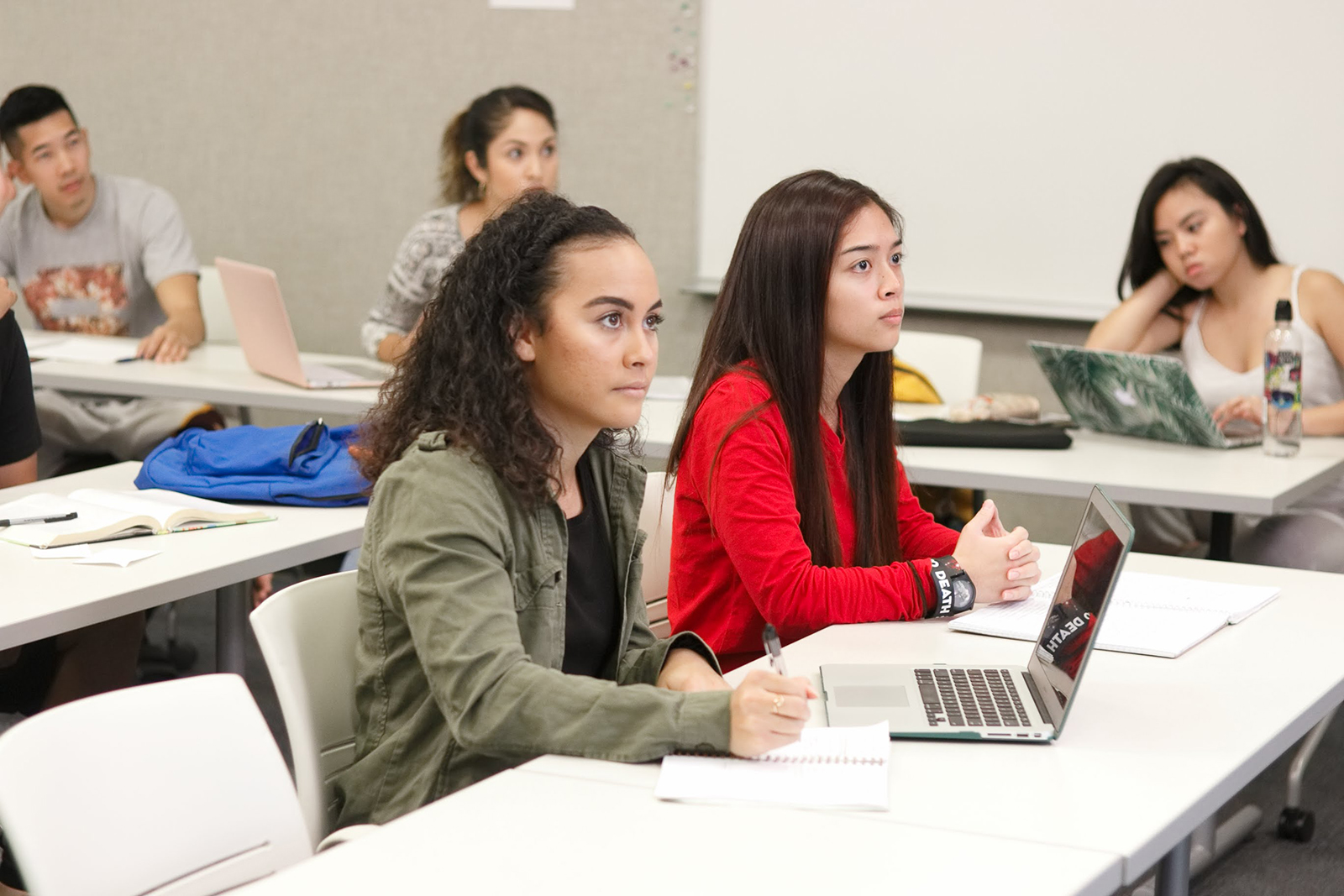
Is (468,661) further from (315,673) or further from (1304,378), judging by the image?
(1304,378)

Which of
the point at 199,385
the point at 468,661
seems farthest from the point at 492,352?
the point at 199,385

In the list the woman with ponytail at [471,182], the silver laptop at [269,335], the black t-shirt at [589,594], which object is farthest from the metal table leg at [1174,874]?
the woman with ponytail at [471,182]

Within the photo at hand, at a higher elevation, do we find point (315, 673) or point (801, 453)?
Answer: point (801, 453)

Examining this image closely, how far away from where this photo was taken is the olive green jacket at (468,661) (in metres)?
1.29

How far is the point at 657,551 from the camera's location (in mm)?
2219

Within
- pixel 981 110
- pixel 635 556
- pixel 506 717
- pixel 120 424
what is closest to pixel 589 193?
pixel 981 110

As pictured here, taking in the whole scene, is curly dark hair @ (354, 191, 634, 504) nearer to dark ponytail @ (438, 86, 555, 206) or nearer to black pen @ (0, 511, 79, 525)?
black pen @ (0, 511, 79, 525)

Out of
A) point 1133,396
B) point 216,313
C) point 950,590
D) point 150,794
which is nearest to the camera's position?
point 150,794

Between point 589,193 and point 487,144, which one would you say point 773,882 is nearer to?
point 487,144

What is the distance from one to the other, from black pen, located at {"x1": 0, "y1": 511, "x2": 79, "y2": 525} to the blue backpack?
0.81 ft

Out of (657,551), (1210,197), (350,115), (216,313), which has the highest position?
(350,115)

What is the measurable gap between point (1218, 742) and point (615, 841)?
2.00 feet

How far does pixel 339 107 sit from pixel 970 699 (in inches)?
163

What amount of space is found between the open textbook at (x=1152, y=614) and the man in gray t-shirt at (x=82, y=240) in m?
2.64
